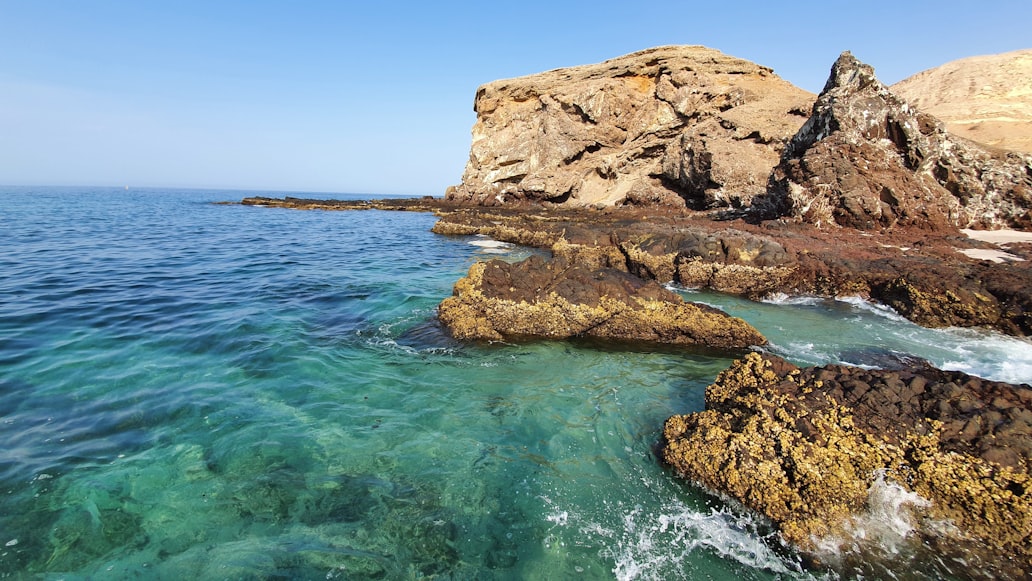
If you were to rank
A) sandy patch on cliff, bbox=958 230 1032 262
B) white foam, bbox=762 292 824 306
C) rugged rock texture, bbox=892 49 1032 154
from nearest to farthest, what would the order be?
white foam, bbox=762 292 824 306 → sandy patch on cliff, bbox=958 230 1032 262 → rugged rock texture, bbox=892 49 1032 154

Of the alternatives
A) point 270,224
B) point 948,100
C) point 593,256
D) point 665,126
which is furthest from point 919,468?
point 948,100

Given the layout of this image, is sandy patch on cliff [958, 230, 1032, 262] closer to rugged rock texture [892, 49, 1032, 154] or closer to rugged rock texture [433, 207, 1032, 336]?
rugged rock texture [433, 207, 1032, 336]

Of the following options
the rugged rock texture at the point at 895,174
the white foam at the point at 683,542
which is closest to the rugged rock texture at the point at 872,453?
the white foam at the point at 683,542

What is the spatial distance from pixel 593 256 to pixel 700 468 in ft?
40.3

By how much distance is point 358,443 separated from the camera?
5.14 metres

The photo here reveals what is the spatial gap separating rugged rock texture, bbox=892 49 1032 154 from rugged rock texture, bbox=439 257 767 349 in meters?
30.5

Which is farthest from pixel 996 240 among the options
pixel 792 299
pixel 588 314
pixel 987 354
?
pixel 588 314

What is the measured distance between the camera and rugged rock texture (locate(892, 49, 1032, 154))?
30.2m

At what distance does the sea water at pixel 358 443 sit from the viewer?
11.7ft

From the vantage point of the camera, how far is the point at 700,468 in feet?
14.2

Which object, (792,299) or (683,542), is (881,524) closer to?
(683,542)

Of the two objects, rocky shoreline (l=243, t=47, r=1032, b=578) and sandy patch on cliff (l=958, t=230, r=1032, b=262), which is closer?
rocky shoreline (l=243, t=47, r=1032, b=578)

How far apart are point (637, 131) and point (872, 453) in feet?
138

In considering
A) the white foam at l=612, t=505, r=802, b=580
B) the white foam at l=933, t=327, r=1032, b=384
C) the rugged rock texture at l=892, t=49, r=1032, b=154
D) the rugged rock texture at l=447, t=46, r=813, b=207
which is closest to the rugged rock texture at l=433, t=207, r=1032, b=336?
the white foam at l=933, t=327, r=1032, b=384
